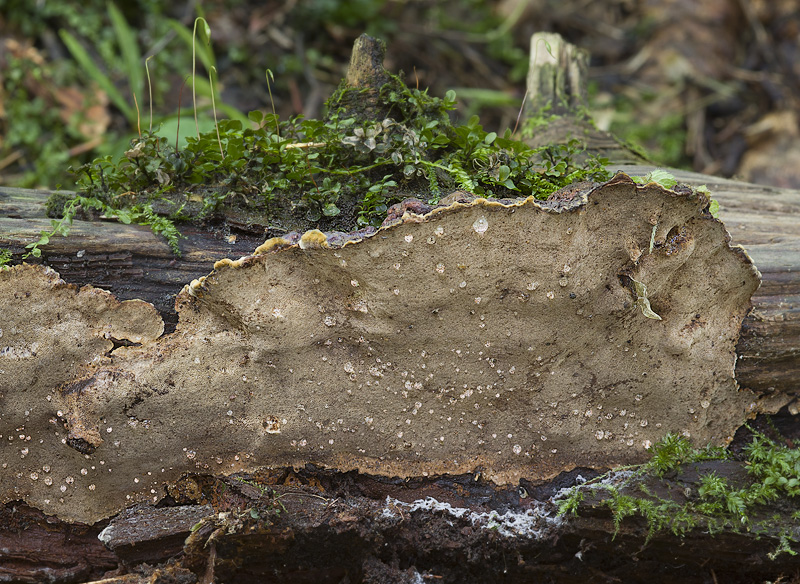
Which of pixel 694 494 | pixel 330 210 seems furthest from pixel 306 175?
pixel 694 494

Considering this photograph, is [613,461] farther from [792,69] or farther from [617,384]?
[792,69]

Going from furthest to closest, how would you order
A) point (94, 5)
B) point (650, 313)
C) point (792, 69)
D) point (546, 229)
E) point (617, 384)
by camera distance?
point (792, 69) < point (94, 5) < point (617, 384) < point (650, 313) < point (546, 229)

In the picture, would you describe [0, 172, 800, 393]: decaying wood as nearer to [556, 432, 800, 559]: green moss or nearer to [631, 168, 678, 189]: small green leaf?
[556, 432, 800, 559]: green moss

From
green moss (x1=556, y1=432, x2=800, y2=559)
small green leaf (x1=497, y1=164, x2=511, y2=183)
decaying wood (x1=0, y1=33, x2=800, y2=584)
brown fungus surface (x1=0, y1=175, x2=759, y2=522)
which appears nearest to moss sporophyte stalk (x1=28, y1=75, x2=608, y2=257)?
small green leaf (x1=497, y1=164, x2=511, y2=183)

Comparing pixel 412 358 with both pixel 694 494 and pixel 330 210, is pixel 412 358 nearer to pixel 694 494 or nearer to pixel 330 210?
pixel 330 210

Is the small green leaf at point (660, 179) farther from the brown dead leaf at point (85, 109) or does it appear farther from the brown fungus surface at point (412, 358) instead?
the brown dead leaf at point (85, 109)

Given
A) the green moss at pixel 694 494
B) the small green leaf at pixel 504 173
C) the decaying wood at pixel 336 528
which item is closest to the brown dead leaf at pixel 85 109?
the decaying wood at pixel 336 528

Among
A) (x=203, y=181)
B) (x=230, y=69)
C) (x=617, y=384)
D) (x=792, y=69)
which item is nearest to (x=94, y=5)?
(x=230, y=69)
